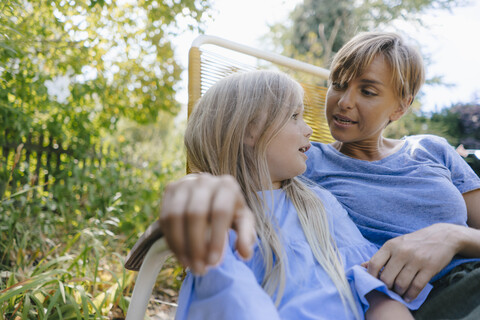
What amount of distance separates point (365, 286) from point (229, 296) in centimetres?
40

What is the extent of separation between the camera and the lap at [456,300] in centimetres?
111

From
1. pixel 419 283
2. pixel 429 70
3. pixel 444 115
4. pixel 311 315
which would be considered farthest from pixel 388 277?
pixel 429 70

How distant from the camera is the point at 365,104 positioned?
149cm

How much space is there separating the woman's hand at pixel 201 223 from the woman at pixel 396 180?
660mm

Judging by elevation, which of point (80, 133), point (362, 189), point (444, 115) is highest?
point (362, 189)

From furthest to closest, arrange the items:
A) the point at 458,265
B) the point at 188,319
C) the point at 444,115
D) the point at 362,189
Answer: the point at 444,115 < the point at 362,189 < the point at 458,265 < the point at 188,319

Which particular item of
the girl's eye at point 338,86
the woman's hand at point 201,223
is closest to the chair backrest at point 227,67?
the girl's eye at point 338,86

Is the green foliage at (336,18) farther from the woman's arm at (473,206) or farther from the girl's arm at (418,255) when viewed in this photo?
the girl's arm at (418,255)

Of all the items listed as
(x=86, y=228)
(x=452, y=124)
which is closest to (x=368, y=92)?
(x=86, y=228)

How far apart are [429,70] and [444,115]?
245cm

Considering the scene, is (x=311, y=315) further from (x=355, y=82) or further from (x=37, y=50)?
(x=37, y=50)

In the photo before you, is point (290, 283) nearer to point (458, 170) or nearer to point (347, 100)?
point (347, 100)

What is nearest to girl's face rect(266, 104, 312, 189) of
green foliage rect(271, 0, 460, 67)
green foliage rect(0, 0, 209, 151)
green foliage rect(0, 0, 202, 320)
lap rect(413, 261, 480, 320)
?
lap rect(413, 261, 480, 320)

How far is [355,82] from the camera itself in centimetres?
150
